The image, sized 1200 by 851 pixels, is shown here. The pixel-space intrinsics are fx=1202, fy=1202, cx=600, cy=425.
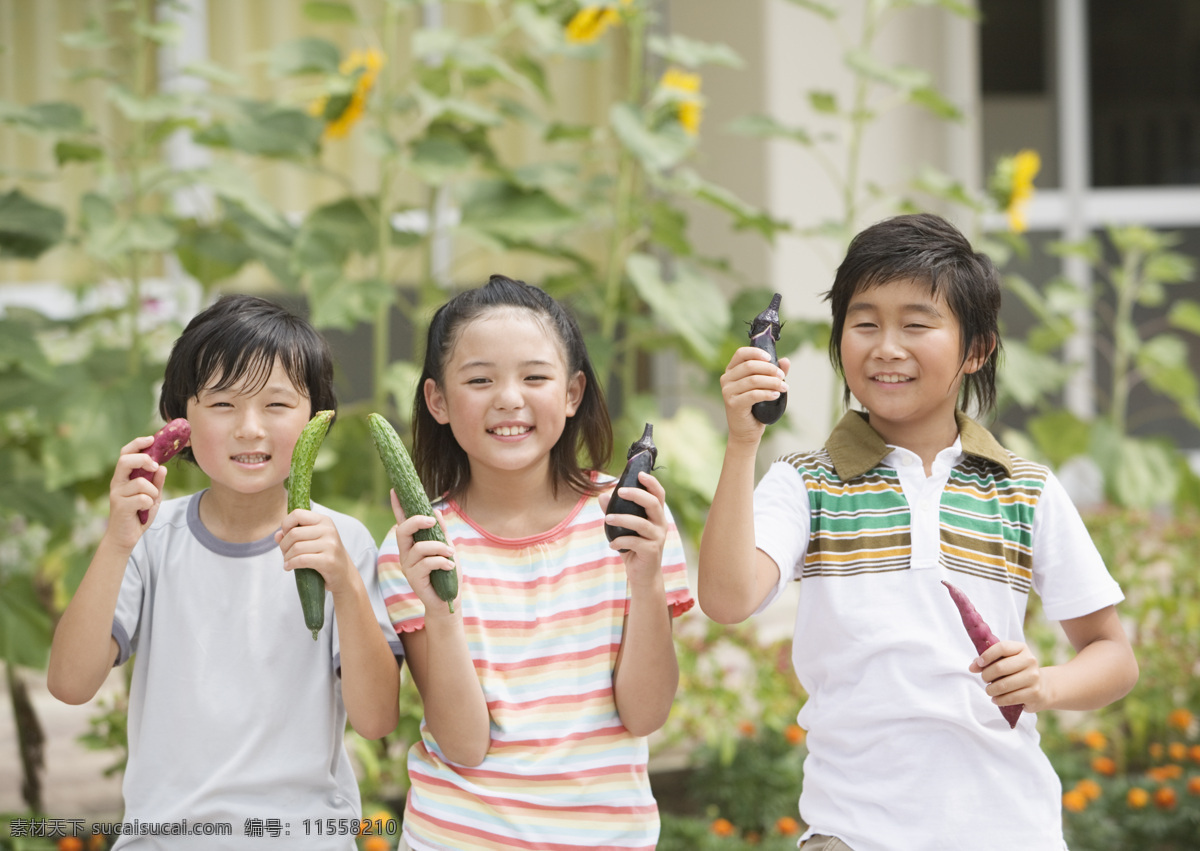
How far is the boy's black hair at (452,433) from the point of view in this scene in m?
1.90

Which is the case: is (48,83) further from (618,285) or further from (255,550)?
(255,550)

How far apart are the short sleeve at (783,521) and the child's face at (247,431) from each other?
722mm

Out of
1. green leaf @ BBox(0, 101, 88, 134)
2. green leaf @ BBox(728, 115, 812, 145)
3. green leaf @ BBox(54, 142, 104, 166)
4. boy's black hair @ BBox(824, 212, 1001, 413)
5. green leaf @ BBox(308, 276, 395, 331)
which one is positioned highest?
green leaf @ BBox(728, 115, 812, 145)

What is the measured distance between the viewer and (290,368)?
1859 mm

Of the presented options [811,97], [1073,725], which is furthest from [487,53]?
[1073,725]

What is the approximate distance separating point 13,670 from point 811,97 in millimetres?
3014

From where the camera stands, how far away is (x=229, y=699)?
1.80 metres

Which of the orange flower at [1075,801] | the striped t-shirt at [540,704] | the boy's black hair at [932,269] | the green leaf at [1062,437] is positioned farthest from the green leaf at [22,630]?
the green leaf at [1062,437]

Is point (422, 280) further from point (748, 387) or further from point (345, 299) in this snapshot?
point (748, 387)

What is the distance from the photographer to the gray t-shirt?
5.82 ft

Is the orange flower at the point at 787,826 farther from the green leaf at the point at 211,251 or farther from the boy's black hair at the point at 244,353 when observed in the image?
the green leaf at the point at 211,251

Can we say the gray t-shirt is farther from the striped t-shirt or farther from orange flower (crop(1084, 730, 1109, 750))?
orange flower (crop(1084, 730, 1109, 750))

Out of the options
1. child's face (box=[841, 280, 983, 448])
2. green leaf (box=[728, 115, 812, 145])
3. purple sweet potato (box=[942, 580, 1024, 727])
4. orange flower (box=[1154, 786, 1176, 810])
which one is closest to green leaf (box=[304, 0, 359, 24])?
green leaf (box=[728, 115, 812, 145])

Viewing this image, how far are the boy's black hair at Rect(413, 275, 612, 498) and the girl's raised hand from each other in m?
0.30
